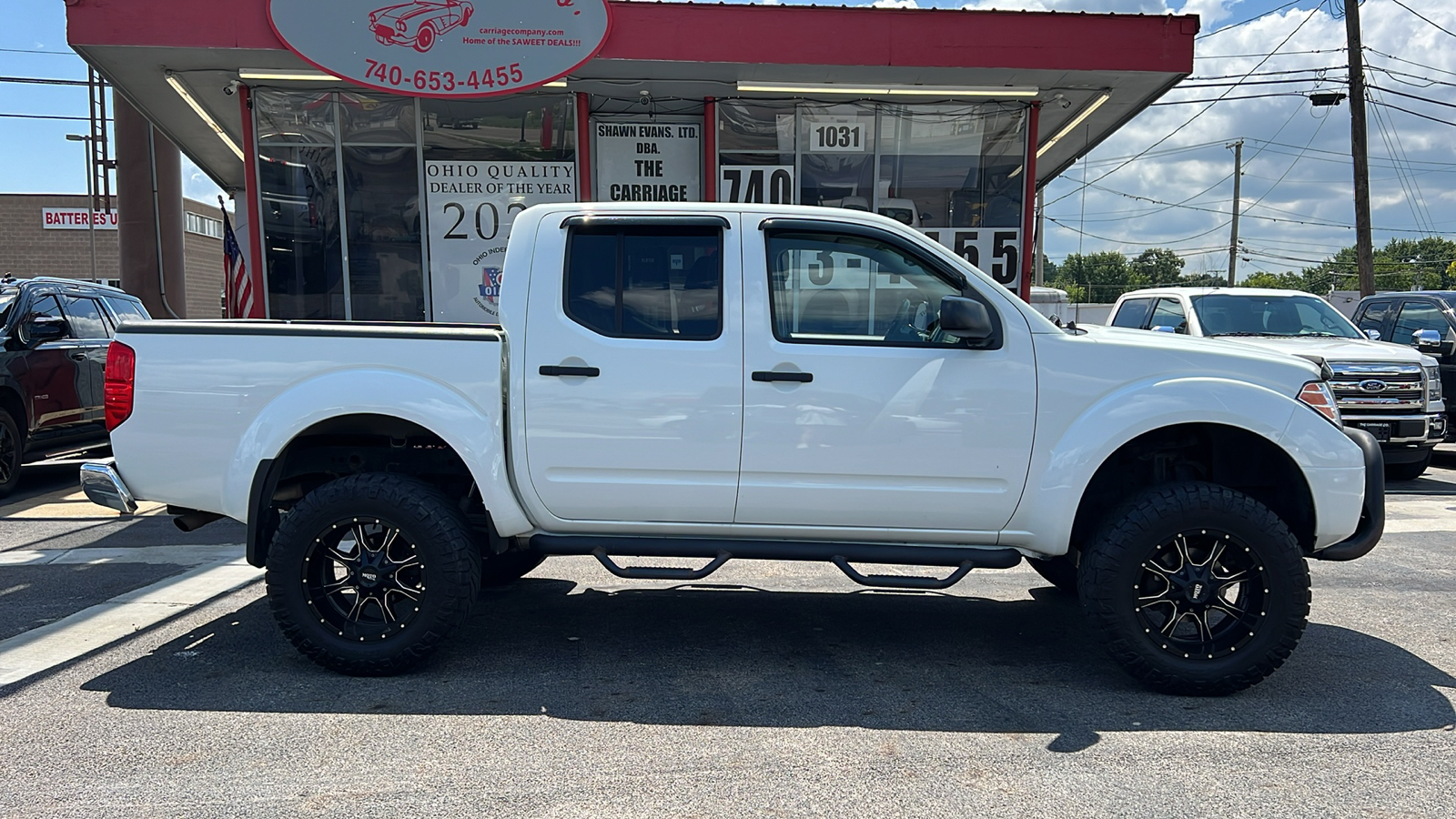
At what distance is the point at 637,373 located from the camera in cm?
431

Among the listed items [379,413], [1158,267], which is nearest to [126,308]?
[379,413]

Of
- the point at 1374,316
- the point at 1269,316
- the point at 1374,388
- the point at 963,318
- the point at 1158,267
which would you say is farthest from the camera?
the point at 1158,267

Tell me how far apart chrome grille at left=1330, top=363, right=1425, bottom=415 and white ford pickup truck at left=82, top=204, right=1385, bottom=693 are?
590 centimetres

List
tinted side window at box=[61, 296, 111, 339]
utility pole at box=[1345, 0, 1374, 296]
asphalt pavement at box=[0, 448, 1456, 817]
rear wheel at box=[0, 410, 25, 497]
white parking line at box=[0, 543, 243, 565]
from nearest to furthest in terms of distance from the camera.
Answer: asphalt pavement at box=[0, 448, 1456, 817] → white parking line at box=[0, 543, 243, 565] → rear wheel at box=[0, 410, 25, 497] → tinted side window at box=[61, 296, 111, 339] → utility pole at box=[1345, 0, 1374, 296]

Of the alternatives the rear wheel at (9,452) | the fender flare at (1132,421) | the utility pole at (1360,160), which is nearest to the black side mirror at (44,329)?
the rear wheel at (9,452)

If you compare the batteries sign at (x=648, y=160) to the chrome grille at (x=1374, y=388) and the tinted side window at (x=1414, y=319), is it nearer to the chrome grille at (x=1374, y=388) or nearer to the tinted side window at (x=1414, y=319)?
the chrome grille at (x=1374, y=388)

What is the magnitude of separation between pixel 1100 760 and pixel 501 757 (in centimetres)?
216

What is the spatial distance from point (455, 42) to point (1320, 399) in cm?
829

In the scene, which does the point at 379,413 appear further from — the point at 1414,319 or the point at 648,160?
the point at 1414,319

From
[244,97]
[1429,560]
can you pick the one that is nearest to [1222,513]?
[1429,560]

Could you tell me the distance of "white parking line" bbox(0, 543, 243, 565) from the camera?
656 centimetres

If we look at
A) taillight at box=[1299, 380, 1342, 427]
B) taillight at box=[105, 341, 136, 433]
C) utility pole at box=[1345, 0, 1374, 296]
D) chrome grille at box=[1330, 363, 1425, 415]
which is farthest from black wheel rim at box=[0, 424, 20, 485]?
utility pole at box=[1345, 0, 1374, 296]

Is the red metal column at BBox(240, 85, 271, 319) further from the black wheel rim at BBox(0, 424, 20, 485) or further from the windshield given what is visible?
the windshield

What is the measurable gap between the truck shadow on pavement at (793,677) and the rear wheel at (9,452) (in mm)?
5190
